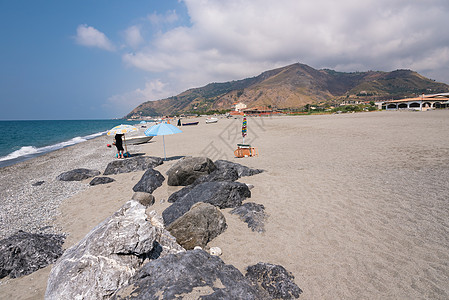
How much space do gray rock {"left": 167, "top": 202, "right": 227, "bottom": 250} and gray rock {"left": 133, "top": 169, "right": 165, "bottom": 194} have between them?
3.95m

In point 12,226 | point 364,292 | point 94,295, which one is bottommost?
point 12,226

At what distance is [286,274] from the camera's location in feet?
11.4

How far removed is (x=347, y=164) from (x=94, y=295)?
10.8 meters

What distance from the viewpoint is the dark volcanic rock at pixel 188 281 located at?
2.32m

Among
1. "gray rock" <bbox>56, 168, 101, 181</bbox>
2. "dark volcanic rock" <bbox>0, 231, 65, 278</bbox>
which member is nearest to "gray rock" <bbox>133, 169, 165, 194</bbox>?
"dark volcanic rock" <bbox>0, 231, 65, 278</bbox>

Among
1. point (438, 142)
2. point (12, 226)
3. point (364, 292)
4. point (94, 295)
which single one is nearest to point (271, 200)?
point (364, 292)

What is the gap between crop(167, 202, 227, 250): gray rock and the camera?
173 inches

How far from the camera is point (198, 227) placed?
4602mm

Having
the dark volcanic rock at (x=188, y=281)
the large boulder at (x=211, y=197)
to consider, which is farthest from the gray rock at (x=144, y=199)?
the dark volcanic rock at (x=188, y=281)

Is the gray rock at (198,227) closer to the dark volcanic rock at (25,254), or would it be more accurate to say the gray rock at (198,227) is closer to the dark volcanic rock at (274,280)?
the dark volcanic rock at (274,280)

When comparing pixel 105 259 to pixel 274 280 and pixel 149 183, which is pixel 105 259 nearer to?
pixel 274 280

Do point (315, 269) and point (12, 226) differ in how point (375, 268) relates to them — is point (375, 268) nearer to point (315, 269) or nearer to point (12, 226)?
point (315, 269)

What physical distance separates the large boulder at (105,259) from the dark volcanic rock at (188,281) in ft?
1.55

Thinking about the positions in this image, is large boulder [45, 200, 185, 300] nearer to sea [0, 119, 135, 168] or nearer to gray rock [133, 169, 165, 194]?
gray rock [133, 169, 165, 194]
